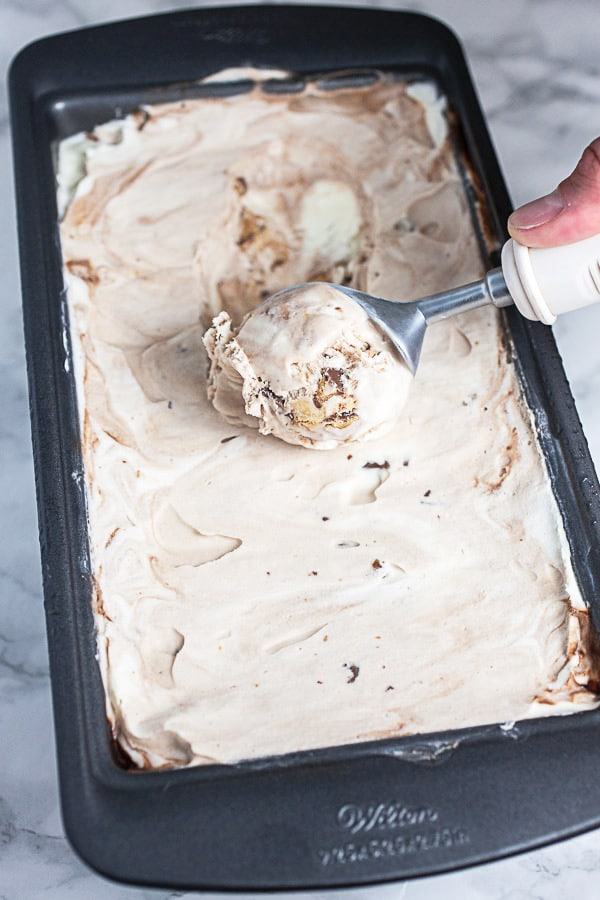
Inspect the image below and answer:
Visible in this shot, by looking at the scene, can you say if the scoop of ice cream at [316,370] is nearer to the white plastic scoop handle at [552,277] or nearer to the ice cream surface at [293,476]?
the ice cream surface at [293,476]

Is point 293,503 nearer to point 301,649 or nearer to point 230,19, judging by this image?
point 301,649

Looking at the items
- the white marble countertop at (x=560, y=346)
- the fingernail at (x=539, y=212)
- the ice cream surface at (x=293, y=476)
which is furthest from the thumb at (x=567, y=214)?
the white marble countertop at (x=560, y=346)

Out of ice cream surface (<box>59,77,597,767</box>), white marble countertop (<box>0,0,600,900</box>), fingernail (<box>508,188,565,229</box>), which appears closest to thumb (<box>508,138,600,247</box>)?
fingernail (<box>508,188,565,229</box>)

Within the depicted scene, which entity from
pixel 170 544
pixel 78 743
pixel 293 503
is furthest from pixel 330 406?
pixel 78 743

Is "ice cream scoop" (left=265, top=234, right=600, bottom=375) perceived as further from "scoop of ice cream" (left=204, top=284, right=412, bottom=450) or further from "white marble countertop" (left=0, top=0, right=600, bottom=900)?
"white marble countertop" (left=0, top=0, right=600, bottom=900)

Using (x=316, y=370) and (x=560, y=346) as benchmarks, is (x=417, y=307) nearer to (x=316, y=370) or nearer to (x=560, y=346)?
(x=316, y=370)
